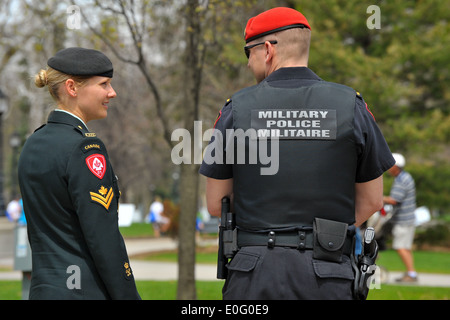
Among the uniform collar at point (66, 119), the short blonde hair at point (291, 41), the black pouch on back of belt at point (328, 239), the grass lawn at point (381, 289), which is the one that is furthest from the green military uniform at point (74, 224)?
the grass lawn at point (381, 289)

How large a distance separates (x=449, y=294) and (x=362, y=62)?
37.4 feet

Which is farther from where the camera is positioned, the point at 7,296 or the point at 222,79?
the point at 222,79

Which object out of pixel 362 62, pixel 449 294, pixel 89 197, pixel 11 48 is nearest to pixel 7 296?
pixel 449 294

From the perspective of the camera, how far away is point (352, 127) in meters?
2.73

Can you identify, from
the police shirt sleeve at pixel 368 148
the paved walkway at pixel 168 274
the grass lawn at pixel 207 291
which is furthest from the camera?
the paved walkway at pixel 168 274

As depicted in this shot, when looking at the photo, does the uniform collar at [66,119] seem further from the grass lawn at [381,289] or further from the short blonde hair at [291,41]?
the grass lawn at [381,289]

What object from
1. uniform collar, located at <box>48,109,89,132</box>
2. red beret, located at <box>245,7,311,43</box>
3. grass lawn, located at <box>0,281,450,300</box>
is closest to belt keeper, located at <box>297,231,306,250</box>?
red beret, located at <box>245,7,311,43</box>

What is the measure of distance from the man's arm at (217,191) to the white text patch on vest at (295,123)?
0.30 metres

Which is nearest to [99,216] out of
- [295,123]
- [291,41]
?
[295,123]

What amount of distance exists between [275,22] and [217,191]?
83 centimetres

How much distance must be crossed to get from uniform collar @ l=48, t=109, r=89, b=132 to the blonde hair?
94mm

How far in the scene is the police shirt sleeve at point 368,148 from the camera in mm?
2758

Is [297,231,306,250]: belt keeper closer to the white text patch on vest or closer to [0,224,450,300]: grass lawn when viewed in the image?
the white text patch on vest
